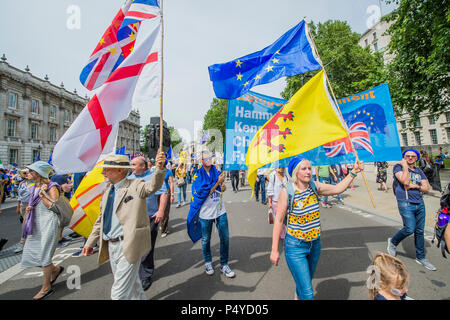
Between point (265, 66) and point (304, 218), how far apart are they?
2.73 meters

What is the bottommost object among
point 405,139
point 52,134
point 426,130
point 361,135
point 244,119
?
point 361,135

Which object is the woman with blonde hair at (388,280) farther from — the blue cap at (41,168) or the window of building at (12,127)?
the window of building at (12,127)

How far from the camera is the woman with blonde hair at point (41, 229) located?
3.06 meters

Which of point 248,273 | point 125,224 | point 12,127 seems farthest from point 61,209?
point 12,127

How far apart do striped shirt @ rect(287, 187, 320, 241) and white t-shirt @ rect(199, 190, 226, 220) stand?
140 cm

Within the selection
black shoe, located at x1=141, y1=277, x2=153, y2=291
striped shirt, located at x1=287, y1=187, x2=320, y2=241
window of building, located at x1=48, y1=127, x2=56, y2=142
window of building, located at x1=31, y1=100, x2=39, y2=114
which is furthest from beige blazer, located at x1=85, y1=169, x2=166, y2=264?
window of building, located at x1=48, y1=127, x2=56, y2=142

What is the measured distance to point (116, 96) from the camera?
2896mm

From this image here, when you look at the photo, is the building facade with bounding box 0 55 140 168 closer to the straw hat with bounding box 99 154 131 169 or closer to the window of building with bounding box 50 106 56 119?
the window of building with bounding box 50 106 56 119

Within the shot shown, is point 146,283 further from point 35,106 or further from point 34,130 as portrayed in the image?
point 35,106

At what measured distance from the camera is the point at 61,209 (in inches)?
125

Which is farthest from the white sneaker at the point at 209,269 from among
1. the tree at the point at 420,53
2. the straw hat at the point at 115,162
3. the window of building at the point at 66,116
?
the window of building at the point at 66,116

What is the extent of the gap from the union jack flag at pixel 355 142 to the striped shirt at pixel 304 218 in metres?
1.94

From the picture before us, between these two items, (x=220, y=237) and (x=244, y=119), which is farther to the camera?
(x=244, y=119)
